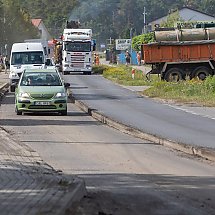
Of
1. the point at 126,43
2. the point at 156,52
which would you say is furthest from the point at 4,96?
the point at 126,43

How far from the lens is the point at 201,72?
4525 centimetres

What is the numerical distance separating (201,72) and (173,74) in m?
1.72

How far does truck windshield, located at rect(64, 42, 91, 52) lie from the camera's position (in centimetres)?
6281

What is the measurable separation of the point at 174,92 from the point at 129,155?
76.5 ft

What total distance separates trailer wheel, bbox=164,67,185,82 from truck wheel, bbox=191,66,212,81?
0.72 m

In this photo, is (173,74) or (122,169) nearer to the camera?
(122,169)

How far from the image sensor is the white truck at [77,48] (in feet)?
205

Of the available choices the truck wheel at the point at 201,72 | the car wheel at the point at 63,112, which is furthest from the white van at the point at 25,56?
the car wheel at the point at 63,112

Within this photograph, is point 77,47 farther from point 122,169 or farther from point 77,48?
point 122,169

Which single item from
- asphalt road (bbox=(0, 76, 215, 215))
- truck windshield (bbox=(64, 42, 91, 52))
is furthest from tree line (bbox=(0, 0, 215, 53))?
asphalt road (bbox=(0, 76, 215, 215))

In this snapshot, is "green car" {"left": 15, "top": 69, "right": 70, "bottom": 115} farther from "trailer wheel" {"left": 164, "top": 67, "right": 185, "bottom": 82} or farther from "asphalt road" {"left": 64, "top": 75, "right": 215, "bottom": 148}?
"trailer wheel" {"left": 164, "top": 67, "right": 185, "bottom": 82}

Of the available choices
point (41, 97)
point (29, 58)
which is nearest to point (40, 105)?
point (41, 97)

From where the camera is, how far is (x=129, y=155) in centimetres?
1493

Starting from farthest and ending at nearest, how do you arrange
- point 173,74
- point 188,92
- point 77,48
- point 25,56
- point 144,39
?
1. point 144,39
2. point 77,48
3. point 173,74
4. point 25,56
5. point 188,92
